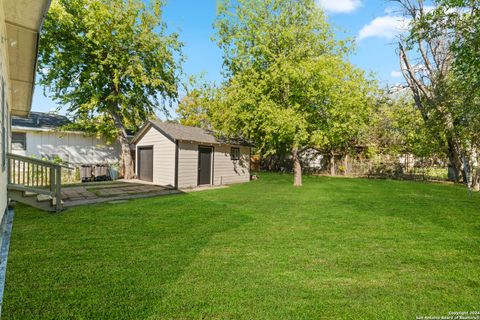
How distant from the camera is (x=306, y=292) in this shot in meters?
2.94

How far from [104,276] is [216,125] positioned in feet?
40.3

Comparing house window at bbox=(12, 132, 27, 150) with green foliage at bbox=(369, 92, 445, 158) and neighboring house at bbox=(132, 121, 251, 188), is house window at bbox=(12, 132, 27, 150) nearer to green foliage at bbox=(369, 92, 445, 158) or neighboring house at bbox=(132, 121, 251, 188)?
neighboring house at bbox=(132, 121, 251, 188)

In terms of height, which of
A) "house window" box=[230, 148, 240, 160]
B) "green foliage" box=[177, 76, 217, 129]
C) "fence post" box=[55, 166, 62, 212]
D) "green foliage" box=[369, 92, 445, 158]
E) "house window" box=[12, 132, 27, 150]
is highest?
"green foliage" box=[177, 76, 217, 129]

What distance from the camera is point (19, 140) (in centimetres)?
1405

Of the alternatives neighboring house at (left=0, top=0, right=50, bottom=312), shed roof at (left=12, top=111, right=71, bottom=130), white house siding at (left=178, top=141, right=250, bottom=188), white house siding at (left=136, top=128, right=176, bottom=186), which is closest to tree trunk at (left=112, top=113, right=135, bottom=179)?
white house siding at (left=136, top=128, right=176, bottom=186)

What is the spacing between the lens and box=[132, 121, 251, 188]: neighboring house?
12.3 m

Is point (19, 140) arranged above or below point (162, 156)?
above

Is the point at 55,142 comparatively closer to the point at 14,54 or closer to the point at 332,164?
the point at 14,54

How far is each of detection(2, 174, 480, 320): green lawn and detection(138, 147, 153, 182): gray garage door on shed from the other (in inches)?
→ 291

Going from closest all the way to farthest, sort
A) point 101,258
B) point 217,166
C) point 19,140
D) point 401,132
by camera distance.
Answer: point 101,258
point 19,140
point 217,166
point 401,132

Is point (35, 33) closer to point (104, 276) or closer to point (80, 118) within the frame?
point (104, 276)

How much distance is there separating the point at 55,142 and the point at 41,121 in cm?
191

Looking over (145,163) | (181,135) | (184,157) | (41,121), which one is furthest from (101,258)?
(41,121)

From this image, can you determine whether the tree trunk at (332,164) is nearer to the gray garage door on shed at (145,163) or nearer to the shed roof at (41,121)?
the gray garage door on shed at (145,163)
